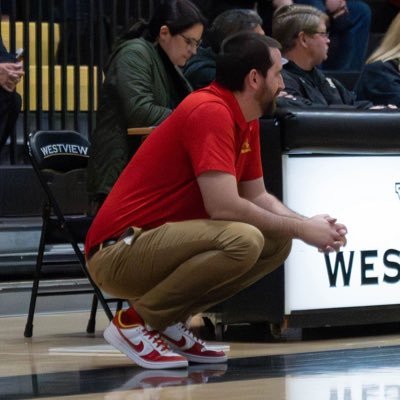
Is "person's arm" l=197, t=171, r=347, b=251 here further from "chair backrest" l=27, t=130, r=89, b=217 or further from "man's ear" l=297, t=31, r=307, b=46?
"man's ear" l=297, t=31, r=307, b=46

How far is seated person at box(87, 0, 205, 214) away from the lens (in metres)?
6.16

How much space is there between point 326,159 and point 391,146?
0.33 meters

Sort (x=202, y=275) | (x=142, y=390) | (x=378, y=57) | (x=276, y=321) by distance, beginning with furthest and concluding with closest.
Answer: (x=378, y=57) → (x=276, y=321) → (x=202, y=275) → (x=142, y=390)

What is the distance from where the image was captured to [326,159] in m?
5.87

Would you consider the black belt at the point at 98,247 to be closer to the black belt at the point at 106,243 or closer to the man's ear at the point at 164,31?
the black belt at the point at 106,243

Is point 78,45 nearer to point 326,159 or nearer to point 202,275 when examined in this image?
point 326,159

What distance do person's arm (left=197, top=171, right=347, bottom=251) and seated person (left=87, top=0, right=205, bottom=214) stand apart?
52.3 inches

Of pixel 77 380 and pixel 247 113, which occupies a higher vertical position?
pixel 247 113

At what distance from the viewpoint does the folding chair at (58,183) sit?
617 centimetres

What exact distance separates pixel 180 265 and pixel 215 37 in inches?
77.7

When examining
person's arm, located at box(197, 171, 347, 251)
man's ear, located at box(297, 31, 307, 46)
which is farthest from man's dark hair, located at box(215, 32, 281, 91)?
man's ear, located at box(297, 31, 307, 46)

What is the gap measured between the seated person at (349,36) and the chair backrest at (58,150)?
448 cm

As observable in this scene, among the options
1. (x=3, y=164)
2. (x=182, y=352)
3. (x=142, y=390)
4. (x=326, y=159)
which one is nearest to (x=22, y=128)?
(x=3, y=164)

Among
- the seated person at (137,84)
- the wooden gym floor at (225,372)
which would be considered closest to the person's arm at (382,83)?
the seated person at (137,84)
